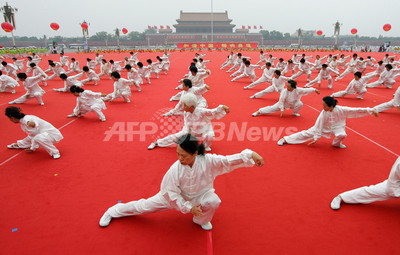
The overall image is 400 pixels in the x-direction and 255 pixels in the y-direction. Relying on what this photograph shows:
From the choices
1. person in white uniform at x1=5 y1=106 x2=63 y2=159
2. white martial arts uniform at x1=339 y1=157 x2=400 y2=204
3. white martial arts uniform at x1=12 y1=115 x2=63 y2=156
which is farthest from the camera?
white martial arts uniform at x1=12 y1=115 x2=63 y2=156

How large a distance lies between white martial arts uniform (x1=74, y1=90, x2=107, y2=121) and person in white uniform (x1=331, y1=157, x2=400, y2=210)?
541 centimetres

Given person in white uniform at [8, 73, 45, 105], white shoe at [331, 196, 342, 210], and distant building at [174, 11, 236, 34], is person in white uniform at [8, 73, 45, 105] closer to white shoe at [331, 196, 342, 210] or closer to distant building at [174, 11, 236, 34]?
white shoe at [331, 196, 342, 210]

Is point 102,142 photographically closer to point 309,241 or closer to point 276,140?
point 276,140

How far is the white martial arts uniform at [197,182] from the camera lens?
2.26 meters

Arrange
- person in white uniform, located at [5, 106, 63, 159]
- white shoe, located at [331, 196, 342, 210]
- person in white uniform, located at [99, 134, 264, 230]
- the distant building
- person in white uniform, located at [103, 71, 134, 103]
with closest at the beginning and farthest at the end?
person in white uniform, located at [99, 134, 264, 230] → white shoe, located at [331, 196, 342, 210] → person in white uniform, located at [5, 106, 63, 159] → person in white uniform, located at [103, 71, 134, 103] → the distant building

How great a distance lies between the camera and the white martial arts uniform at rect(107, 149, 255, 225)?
2.26m

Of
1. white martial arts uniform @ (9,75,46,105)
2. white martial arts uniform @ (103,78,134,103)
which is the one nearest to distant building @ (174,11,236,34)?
white martial arts uniform @ (103,78,134,103)

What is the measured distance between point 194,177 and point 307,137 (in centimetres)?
303

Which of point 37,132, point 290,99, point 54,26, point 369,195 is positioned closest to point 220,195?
point 369,195

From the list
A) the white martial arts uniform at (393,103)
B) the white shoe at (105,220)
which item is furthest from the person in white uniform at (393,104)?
the white shoe at (105,220)

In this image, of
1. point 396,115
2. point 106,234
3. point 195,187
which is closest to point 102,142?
point 106,234

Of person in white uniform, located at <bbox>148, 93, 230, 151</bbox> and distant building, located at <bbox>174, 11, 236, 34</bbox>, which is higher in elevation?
distant building, located at <bbox>174, 11, 236, 34</bbox>

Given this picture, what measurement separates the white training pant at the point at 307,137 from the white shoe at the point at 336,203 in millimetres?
1703

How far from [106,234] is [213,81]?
9.60m
